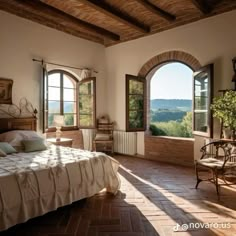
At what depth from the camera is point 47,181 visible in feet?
8.03

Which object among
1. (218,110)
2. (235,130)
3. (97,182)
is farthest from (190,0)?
(97,182)

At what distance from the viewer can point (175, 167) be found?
491 centimetres

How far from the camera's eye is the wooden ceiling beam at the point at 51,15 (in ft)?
14.2

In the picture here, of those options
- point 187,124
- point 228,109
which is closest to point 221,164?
point 228,109

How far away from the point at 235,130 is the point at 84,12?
3798 millimetres

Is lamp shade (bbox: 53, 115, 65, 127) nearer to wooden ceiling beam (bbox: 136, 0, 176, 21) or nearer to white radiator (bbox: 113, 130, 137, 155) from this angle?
white radiator (bbox: 113, 130, 137, 155)

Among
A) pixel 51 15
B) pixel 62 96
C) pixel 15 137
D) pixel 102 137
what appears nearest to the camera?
pixel 15 137

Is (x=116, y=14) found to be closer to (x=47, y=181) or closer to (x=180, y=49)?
(x=180, y=49)

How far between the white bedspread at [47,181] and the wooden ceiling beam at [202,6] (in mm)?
3272

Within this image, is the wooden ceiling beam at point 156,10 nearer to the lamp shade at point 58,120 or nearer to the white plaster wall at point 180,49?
the white plaster wall at point 180,49

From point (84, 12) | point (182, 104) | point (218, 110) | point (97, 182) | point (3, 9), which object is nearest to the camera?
point (97, 182)

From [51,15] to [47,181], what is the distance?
3639mm

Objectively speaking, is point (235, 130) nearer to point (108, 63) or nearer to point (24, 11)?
point (108, 63)

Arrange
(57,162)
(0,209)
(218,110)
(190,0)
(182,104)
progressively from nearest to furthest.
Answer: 1. (0,209)
2. (57,162)
3. (218,110)
4. (190,0)
5. (182,104)
